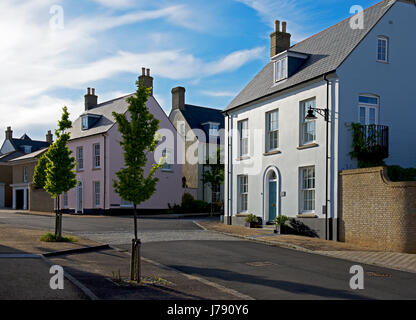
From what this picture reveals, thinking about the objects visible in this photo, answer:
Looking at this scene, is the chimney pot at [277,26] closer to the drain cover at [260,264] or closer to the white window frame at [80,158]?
the drain cover at [260,264]

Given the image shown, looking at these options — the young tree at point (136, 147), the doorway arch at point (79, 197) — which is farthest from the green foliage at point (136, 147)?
the doorway arch at point (79, 197)

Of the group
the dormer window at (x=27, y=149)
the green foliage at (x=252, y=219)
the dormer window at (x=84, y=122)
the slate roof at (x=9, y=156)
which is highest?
the dormer window at (x=84, y=122)

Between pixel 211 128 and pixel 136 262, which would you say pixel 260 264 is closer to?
pixel 136 262

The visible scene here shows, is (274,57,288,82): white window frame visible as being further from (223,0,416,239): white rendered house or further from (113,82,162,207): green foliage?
(113,82,162,207): green foliage

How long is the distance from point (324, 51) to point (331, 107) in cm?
Result: 391

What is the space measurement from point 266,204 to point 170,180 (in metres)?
16.9

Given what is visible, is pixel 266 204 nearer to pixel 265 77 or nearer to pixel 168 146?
pixel 265 77

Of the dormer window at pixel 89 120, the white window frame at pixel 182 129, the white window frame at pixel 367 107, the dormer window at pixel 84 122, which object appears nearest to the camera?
the white window frame at pixel 367 107

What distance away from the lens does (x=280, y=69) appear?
2256 centimetres

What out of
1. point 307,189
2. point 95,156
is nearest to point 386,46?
point 307,189

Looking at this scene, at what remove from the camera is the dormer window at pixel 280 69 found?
2215cm

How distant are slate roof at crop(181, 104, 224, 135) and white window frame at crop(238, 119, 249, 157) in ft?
64.5

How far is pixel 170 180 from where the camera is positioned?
126 ft

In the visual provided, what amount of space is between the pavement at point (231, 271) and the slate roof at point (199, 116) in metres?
28.3
